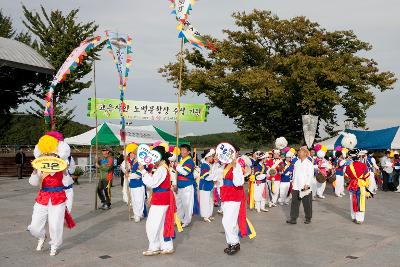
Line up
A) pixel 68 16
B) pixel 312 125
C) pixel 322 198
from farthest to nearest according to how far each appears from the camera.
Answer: pixel 68 16 < pixel 312 125 < pixel 322 198

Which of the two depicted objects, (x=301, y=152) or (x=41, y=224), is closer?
(x=41, y=224)

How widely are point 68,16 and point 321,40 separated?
17375 mm

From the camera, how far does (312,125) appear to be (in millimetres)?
21859

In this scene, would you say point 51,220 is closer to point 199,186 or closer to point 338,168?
point 199,186

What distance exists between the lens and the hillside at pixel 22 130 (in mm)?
31584

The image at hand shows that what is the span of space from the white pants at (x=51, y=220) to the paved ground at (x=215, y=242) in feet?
0.95

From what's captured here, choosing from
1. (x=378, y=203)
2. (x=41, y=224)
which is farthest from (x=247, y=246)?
(x=378, y=203)

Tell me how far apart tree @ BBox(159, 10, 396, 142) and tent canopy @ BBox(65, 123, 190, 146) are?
4.27 meters

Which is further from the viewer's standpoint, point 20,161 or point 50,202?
point 20,161

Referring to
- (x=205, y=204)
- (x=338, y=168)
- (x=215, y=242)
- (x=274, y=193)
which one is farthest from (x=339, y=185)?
(x=215, y=242)

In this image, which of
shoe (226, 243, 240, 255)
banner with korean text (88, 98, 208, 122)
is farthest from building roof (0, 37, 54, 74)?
shoe (226, 243, 240, 255)

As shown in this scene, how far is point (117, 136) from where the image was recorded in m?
21.1

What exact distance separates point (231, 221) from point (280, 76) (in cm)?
1964

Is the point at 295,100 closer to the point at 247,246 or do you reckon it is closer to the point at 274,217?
the point at 274,217
